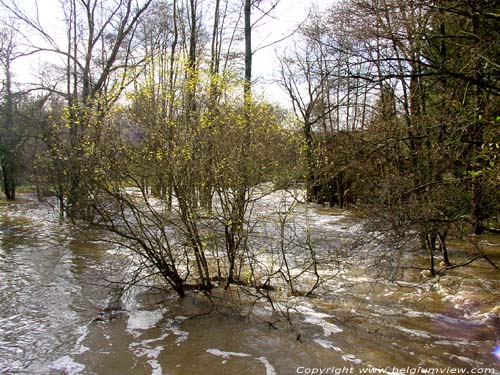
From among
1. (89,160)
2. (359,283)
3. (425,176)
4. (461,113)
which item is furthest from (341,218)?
(89,160)

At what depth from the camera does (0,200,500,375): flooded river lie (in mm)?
4777

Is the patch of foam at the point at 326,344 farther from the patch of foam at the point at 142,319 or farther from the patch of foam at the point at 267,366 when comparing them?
the patch of foam at the point at 142,319

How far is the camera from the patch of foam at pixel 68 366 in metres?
4.60

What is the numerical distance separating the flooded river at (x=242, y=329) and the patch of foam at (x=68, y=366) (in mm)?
11

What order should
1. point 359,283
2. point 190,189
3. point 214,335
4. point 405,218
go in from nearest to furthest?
1. point 214,335
2. point 190,189
3. point 405,218
4. point 359,283

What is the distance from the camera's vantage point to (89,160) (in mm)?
6574

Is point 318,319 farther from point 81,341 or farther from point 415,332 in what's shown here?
point 81,341

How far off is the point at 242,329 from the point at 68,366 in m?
2.18

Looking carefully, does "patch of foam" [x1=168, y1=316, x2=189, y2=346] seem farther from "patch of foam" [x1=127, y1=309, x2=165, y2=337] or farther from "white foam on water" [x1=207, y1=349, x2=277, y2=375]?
"white foam on water" [x1=207, y1=349, x2=277, y2=375]

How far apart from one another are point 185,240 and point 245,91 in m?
2.77

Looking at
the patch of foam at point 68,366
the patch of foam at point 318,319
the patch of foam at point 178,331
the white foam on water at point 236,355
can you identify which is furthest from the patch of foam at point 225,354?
the patch of foam at point 68,366

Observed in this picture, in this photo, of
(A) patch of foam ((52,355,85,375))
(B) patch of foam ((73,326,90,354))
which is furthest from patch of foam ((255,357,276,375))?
(B) patch of foam ((73,326,90,354))

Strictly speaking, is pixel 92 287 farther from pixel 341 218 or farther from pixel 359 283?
pixel 341 218

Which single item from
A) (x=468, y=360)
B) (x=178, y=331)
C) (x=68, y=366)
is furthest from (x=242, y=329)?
(x=468, y=360)
